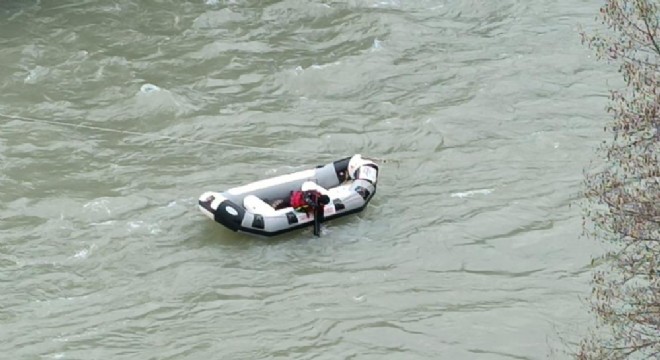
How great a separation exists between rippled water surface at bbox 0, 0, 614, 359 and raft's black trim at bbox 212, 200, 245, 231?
43cm

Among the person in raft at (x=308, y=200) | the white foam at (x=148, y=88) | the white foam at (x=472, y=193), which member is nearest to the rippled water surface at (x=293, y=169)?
the white foam at (x=472, y=193)

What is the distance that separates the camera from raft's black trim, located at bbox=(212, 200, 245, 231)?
1666cm

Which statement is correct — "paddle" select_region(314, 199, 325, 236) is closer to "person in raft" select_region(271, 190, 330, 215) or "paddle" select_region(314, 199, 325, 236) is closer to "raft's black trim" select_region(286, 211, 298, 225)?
"person in raft" select_region(271, 190, 330, 215)

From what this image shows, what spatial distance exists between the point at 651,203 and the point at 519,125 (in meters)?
11.2

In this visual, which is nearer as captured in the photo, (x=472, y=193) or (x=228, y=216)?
(x=228, y=216)

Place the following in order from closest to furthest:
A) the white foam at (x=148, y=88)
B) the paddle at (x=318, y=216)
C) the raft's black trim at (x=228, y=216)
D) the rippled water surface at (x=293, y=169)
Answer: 1. the rippled water surface at (x=293, y=169)
2. the raft's black trim at (x=228, y=216)
3. the paddle at (x=318, y=216)
4. the white foam at (x=148, y=88)

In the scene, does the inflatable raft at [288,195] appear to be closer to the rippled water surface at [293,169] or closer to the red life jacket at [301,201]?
the red life jacket at [301,201]

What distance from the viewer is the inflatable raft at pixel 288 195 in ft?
55.1

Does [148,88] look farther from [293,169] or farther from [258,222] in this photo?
[258,222]

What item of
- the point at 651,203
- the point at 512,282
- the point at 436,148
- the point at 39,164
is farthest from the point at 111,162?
the point at 651,203

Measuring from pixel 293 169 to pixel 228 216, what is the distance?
8.64 ft

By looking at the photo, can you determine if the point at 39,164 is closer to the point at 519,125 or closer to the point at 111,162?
the point at 111,162

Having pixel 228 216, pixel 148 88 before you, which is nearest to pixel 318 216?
pixel 228 216

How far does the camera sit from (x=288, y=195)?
1777 centimetres
